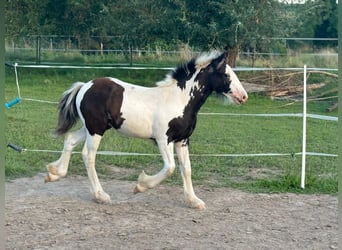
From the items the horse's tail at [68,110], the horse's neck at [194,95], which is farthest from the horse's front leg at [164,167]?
the horse's tail at [68,110]

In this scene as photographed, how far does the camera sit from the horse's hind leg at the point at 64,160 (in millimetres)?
4938

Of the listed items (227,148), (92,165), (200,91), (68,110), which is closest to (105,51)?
(227,148)


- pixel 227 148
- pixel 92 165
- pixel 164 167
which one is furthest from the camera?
pixel 227 148

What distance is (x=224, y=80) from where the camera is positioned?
4.60m

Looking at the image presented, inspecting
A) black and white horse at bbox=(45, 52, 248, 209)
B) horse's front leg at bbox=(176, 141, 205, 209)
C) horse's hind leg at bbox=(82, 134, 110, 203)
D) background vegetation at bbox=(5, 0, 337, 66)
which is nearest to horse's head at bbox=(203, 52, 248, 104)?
black and white horse at bbox=(45, 52, 248, 209)

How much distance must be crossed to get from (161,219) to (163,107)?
3.14ft

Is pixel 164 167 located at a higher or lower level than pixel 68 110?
lower

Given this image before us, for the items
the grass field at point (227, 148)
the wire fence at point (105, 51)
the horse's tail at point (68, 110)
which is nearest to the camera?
the horse's tail at point (68, 110)

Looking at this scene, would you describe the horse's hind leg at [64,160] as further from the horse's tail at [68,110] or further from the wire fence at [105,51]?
the wire fence at [105,51]

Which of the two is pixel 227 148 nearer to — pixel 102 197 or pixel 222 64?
pixel 222 64

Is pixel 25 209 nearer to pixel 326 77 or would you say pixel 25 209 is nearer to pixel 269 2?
pixel 326 77

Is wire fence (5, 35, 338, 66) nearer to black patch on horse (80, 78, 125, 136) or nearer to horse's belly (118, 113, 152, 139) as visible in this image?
black patch on horse (80, 78, 125, 136)

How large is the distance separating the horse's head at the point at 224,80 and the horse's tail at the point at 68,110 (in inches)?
48.7

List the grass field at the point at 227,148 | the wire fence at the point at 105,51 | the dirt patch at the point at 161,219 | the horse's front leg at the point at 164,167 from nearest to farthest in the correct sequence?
the dirt patch at the point at 161,219, the horse's front leg at the point at 164,167, the grass field at the point at 227,148, the wire fence at the point at 105,51
